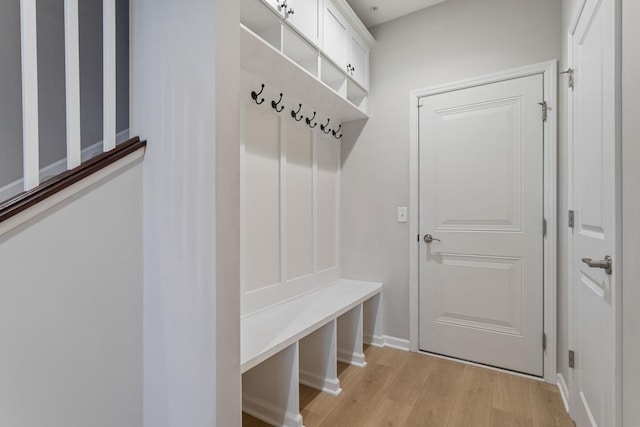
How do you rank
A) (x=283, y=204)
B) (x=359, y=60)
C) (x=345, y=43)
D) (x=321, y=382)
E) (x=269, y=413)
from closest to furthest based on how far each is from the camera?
(x=269, y=413), (x=321, y=382), (x=283, y=204), (x=345, y=43), (x=359, y=60)

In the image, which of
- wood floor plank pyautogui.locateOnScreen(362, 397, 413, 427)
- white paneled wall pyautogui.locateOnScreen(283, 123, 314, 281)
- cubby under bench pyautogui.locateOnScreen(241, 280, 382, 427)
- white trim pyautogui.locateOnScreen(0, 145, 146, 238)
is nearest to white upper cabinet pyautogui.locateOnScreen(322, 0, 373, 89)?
white paneled wall pyautogui.locateOnScreen(283, 123, 314, 281)

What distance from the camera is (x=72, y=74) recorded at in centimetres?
103

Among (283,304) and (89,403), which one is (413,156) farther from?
(89,403)

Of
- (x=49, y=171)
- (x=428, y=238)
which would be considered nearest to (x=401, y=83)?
(x=428, y=238)

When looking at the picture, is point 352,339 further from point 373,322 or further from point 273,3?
point 273,3

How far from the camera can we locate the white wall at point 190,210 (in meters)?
1.05

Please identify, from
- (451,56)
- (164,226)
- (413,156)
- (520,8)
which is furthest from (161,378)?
(520,8)

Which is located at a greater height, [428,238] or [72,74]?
[72,74]

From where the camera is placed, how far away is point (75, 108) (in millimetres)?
1035

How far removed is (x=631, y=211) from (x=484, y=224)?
1.28 metres

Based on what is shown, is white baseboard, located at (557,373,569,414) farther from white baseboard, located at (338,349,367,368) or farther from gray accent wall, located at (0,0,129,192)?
gray accent wall, located at (0,0,129,192)

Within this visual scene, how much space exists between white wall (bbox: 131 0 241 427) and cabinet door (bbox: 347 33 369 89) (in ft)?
5.06

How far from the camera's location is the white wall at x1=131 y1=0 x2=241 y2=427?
1.05 m

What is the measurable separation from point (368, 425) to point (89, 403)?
51.2 inches
